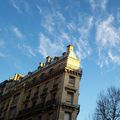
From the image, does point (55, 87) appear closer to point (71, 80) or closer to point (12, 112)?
point (71, 80)

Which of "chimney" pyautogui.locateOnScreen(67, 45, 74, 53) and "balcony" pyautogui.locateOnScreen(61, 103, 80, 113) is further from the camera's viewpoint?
"chimney" pyautogui.locateOnScreen(67, 45, 74, 53)

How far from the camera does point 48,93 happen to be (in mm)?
50375

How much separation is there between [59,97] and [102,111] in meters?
6.97

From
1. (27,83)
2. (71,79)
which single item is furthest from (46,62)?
(71,79)

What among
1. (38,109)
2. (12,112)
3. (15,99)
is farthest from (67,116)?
(15,99)

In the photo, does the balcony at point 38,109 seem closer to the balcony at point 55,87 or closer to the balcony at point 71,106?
the balcony at point 71,106

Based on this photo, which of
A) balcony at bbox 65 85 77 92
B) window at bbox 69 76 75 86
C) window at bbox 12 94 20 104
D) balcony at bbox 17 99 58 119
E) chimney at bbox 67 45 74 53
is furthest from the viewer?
window at bbox 12 94 20 104

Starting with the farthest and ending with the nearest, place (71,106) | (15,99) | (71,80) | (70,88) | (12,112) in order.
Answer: (15,99)
(12,112)
(71,80)
(70,88)
(71,106)

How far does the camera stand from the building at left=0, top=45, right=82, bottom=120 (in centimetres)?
4685

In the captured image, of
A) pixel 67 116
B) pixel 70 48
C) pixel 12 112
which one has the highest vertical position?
pixel 70 48

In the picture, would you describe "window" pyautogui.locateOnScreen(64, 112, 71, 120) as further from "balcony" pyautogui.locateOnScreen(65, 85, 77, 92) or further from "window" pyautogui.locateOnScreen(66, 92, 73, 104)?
"balcony" pyautogui.locateOnScreen(65, 85, 77, 92)

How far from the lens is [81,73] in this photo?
50719mm

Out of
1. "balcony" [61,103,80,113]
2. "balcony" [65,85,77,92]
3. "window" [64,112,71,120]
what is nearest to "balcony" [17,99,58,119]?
"balcony" [61,103,80,113]

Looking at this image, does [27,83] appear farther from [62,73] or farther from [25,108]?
[62,73]
